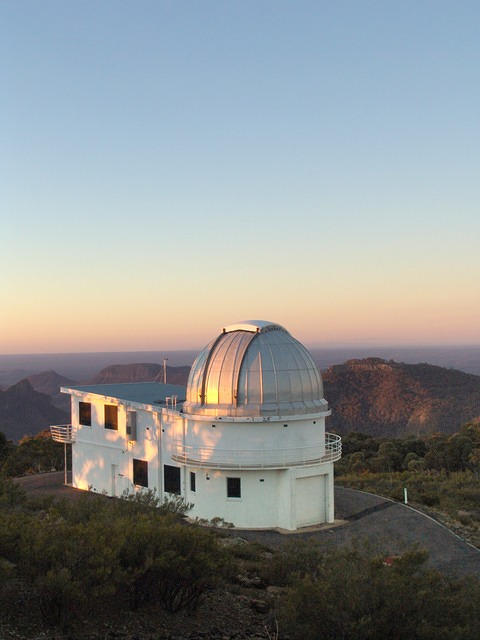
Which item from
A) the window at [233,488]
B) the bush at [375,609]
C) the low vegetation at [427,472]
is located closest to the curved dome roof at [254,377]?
the window at [233,488]

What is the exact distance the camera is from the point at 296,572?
1195 centimetres

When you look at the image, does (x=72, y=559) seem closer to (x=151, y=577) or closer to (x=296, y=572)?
(x=151, y=577)

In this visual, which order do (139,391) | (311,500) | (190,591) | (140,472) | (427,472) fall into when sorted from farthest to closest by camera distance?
(427,472)
(139,391)
(140,472)
(311,500)
(190,591)

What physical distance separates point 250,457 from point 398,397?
202 ft

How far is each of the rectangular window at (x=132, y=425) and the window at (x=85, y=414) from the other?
269cm

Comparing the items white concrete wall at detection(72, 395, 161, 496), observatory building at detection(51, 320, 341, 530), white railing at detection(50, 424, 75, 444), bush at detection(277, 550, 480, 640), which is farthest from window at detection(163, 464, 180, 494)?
bush at detection(277, 550, 480, 640)

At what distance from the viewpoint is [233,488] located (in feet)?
66.2

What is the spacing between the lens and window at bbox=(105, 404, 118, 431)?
2417 cm

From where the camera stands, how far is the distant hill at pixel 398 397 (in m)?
72.0

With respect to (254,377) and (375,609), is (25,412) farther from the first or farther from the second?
(375,609)

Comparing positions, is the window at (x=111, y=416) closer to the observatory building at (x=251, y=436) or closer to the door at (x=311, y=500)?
the observatory building at (x=251, y=436)

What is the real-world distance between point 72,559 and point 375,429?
66639mm

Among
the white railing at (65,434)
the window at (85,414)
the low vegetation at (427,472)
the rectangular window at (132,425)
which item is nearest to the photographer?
the rectangular window at (132,425)

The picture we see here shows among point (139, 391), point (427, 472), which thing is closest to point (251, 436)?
point (139, 391)
